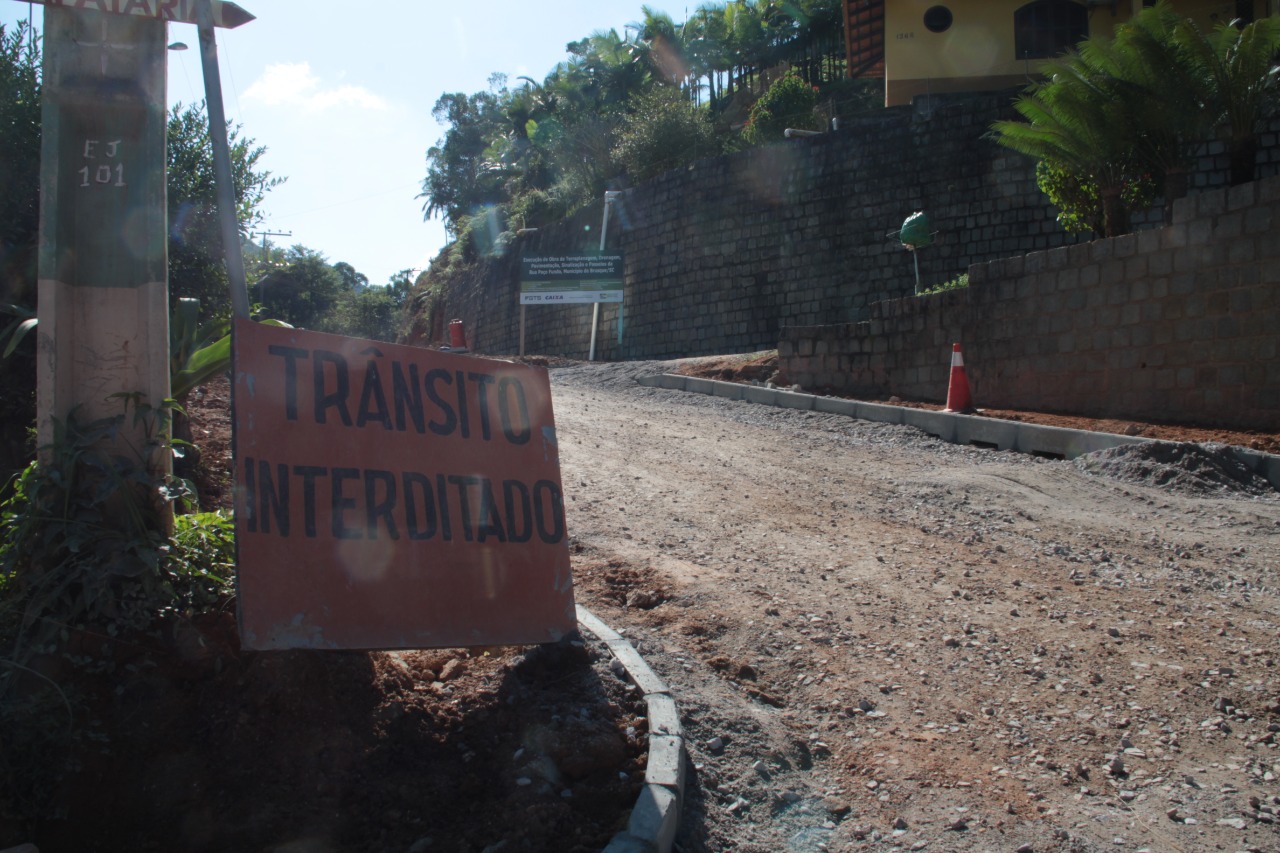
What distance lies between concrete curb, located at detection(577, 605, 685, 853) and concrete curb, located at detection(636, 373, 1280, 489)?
633cm

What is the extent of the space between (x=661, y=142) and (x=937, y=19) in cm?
772

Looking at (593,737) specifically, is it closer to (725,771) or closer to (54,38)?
(725,771)

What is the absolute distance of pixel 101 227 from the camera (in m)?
3.34

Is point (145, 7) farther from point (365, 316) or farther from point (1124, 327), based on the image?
point (365, 316)

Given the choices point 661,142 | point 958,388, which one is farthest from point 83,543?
point 661,142

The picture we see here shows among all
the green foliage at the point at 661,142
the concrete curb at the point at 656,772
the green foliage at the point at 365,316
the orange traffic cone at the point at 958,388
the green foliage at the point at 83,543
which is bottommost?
Answer: the concrete curb at the point at 656,772

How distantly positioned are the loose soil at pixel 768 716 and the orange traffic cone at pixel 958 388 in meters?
4.92

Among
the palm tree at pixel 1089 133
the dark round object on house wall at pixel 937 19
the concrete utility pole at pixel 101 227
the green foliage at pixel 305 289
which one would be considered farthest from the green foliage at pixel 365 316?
the concrete utility pole at pixel 101 227

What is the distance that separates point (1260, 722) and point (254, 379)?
3.80 m

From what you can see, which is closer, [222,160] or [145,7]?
[145,7]

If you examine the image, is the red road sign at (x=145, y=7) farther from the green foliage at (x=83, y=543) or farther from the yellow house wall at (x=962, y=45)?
the yellow house wall at (x=962, y=45)

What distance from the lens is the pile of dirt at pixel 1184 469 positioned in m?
7.54

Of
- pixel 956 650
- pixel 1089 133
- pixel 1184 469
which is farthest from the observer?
pixel 1089 133

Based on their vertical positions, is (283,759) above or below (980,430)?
Result: below
